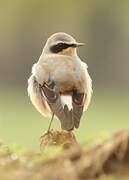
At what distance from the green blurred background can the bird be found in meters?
21.4

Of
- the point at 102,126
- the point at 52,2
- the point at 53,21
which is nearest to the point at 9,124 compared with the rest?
the point at 102,126

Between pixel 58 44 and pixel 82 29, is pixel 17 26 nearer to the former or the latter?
pixel 82 29

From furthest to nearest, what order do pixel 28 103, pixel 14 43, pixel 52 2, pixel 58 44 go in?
pixel 52 2 → pixel 14 43 → pixel 28 103 → pixel 58 44

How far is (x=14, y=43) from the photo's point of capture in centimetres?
4572

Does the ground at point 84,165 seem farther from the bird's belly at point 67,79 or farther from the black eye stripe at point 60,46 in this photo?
the black eye stripe at point 60,46

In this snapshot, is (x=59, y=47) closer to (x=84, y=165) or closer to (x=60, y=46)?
(x=60, y=46)

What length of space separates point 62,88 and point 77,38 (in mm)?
32615

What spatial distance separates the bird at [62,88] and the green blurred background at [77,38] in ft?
70.1

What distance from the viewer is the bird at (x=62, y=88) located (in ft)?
40.2

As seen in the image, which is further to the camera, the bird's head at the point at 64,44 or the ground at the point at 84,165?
the bird's head at the point at 64,44

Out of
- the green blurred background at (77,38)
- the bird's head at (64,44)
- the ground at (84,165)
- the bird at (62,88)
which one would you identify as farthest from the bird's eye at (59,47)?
the green blurred background at (77,38)

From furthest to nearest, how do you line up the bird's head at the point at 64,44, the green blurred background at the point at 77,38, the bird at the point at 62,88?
the green blurred background at the point at 77,38 < the bird's head at the point at 64,44 < the bird at the point at 62,88

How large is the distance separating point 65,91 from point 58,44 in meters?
1.53

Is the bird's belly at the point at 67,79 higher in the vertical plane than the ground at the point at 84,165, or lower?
higher
